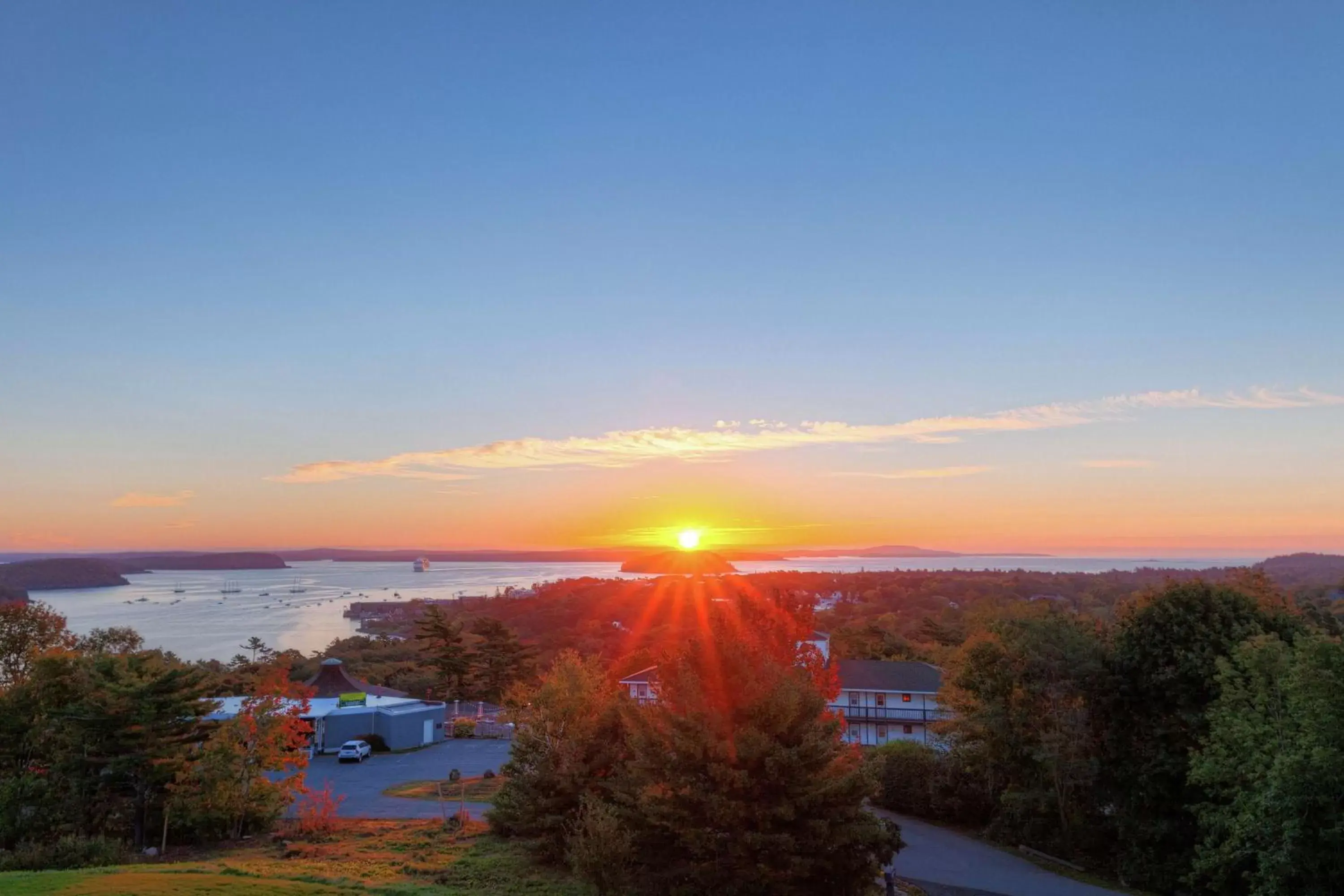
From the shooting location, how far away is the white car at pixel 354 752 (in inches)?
1148

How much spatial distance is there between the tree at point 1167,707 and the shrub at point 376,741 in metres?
25.6

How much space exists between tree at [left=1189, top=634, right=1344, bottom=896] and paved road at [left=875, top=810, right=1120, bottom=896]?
125 inches

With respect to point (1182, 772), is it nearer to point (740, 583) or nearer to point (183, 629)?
point (740, 583)

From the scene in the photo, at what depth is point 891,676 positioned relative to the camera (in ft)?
121

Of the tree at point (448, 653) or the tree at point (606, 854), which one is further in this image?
the tree at point (448, 653)

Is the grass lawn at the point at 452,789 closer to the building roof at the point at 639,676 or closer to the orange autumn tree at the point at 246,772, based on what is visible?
the orange autumn tree at the point at 246,772

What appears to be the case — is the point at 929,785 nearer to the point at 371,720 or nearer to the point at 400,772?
the point at 400,772

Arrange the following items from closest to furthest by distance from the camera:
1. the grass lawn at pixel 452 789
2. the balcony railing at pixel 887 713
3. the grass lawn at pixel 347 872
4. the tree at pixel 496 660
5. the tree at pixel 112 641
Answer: the grass lawn at pixel 347 872 → the grass lawn at pixel 452 789 → the tree at pixel 112 641 → the balcony railing at pixel 887 713 → the tree at pixel 496 660

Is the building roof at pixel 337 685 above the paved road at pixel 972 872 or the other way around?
above

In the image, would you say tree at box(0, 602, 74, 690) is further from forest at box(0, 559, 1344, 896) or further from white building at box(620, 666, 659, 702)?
white building at box(620, 666, 659, 702)

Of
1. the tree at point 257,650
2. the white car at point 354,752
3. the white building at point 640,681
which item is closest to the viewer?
the white car at point 354,752

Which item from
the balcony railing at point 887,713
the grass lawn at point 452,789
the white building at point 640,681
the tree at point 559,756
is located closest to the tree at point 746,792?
the tree at point 559,756

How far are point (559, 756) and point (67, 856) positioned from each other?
989 cm

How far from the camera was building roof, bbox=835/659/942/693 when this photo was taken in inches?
1419
